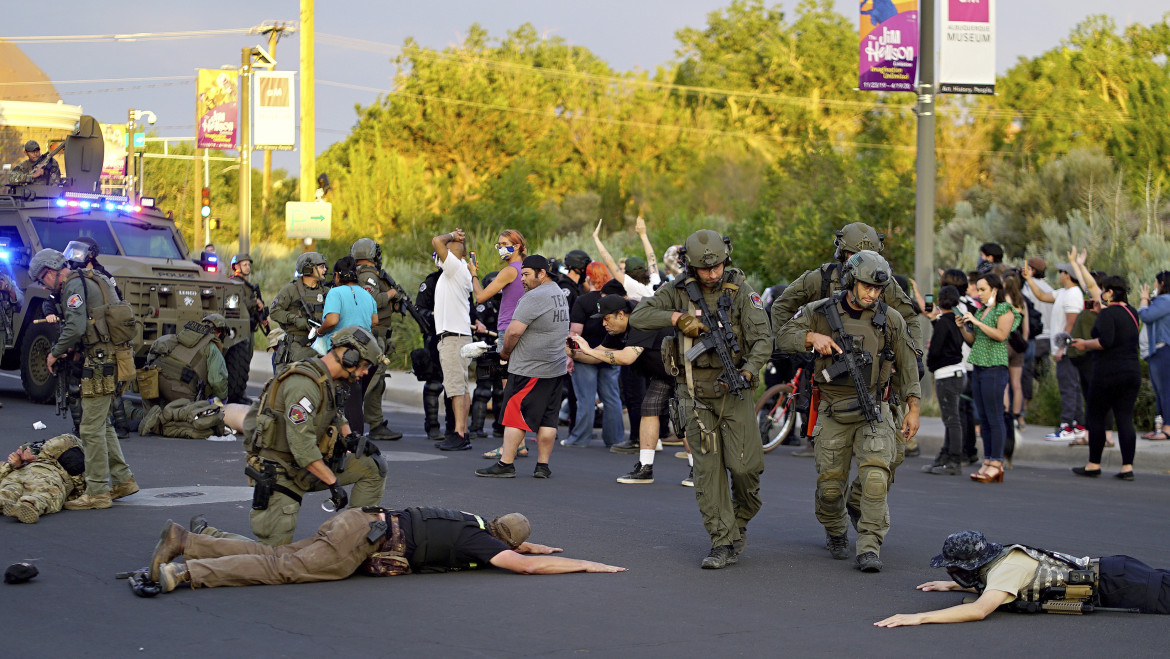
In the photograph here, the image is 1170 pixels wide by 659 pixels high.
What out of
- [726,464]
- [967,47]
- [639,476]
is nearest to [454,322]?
[639,476]

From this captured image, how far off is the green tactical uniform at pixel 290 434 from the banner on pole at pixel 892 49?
1153cm

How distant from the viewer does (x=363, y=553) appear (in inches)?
267

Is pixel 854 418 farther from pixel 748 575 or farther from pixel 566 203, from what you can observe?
pixel 566 203

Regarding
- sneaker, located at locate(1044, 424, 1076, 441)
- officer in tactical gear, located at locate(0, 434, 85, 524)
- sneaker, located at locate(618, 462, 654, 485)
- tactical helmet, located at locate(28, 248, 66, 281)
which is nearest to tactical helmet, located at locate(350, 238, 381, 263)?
tactical helmet, located at locate(28, 248, 66, 281)

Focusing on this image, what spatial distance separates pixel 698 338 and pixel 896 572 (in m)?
1.86

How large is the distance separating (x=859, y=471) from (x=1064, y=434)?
289 inches

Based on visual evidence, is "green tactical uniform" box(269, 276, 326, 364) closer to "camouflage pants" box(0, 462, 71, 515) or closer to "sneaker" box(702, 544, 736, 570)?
"camouflage pants" box(0, 462, 71, 515)

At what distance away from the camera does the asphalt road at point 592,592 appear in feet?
18.7

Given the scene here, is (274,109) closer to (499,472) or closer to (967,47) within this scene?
(967,47)

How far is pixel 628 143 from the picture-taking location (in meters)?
53.2

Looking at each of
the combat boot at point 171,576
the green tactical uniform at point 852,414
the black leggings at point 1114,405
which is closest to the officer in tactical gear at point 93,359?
the combat boot at point 171,576

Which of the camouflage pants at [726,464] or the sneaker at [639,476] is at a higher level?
the camouflage pants at [726,464]

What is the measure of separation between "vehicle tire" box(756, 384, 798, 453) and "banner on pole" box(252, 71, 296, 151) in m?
21.1

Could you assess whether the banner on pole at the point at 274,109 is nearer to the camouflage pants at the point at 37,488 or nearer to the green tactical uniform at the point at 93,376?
the green tactical uniform at the point at 93,376
